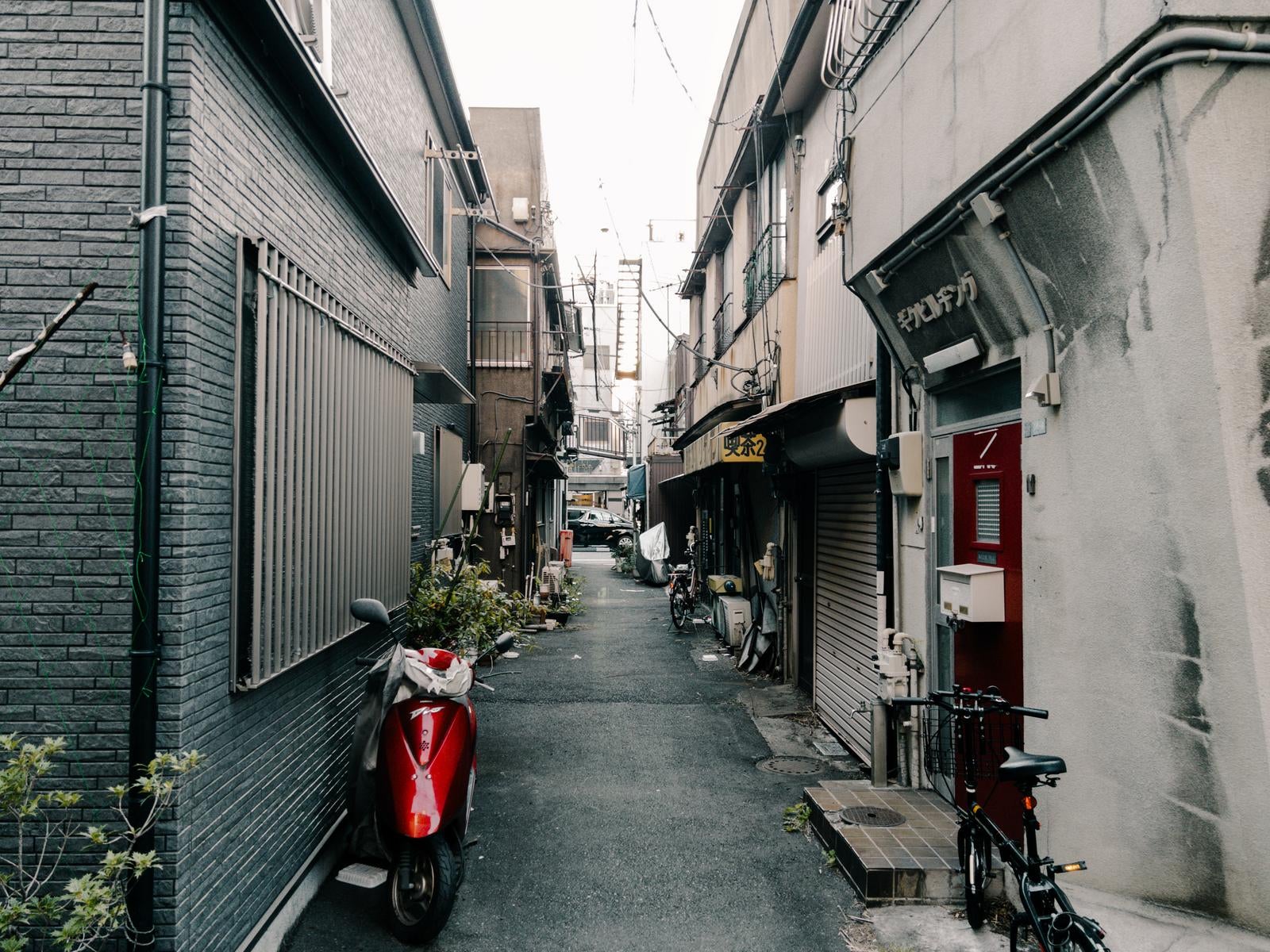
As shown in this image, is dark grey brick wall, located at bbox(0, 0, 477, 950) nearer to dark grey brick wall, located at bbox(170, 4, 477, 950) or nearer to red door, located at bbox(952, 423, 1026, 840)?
dark grey brick wall, located at bbox(170, 4, 477, 950)

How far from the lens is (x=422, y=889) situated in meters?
4.36

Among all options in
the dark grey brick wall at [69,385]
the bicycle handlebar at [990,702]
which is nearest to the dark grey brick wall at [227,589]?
the dark grey brick wall at [69,385]

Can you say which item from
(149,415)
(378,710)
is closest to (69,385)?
(149,415)

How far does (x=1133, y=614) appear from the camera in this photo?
363 centimetres

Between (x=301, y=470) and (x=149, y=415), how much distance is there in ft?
4.05

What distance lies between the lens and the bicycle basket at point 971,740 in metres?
4.34

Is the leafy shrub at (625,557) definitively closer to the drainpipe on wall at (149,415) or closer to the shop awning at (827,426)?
the shop awning at (827,426)

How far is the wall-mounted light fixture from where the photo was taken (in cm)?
518

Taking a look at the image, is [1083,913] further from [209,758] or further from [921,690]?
[209,758]

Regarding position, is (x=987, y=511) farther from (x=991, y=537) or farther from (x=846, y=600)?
(x=846, y=600)

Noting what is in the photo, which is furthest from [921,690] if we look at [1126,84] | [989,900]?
[1126,84]

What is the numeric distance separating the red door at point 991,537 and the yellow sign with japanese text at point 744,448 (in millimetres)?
5150

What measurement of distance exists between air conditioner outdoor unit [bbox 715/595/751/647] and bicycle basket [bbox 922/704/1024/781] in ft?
24.7

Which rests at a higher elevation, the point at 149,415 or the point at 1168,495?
the point at 149,415
